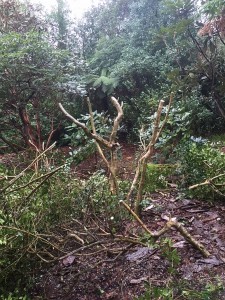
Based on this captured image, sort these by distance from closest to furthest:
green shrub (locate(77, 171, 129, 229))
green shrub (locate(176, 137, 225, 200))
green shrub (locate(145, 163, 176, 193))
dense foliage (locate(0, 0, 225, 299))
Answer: dense foliage (locate(0, 0, 225, 299))
green shrub (locate(77, 171, 129, 229))
green shrub (locate(176, 137, 225, 200))
green shrub (locate(145, 163, 176, 193))

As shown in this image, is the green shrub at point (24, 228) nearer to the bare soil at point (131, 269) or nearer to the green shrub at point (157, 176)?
the bare soil at point (131, 269)

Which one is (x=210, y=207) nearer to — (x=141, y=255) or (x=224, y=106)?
(x=141, y=255)

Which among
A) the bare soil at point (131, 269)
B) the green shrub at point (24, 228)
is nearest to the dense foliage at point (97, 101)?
the green shrub at point (24, 228)

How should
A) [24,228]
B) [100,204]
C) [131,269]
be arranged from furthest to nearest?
1. [100,204]
2. [131,269]
3. [24,228]

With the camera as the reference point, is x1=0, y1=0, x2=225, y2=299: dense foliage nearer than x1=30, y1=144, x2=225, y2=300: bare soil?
No

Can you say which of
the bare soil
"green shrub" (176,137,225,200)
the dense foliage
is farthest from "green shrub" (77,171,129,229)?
"green shrub" (176,137,225,200)

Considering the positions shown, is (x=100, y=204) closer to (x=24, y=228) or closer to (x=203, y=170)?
(x=24, y=228)

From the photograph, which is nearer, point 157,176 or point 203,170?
point 203,170

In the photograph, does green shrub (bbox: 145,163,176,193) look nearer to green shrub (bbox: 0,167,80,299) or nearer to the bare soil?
the bare soil

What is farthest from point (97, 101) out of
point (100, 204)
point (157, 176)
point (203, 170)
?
point (100, 204)

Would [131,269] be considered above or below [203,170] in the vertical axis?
below

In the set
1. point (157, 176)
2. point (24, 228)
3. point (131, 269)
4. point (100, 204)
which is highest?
point (24, 228)

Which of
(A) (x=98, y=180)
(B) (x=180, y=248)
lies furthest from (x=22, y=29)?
(B) (x=180, y=248)

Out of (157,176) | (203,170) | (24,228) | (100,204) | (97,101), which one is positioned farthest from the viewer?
(97,101)
